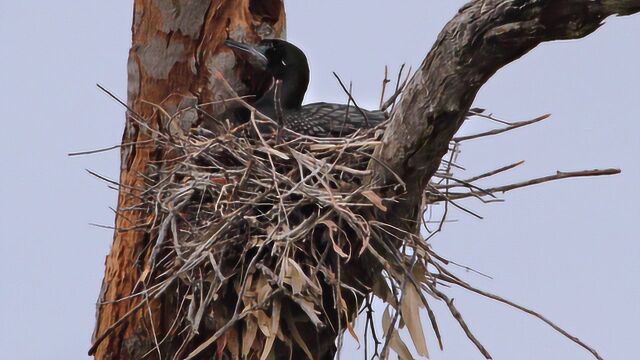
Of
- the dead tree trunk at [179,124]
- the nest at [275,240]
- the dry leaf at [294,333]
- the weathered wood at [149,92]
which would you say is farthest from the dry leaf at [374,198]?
the weathered wood at [149,92]

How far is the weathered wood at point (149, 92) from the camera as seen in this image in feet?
20.9

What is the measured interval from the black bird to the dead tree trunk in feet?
0.40

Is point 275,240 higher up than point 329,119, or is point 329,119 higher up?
point 329,119

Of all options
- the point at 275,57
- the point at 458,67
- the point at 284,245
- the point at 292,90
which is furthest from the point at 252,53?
the point at 458,67

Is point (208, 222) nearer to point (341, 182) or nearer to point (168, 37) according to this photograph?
point (341, 182)

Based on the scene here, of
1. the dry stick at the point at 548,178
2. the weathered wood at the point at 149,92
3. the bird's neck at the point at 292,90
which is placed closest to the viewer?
the dry stick at the point at 548,178

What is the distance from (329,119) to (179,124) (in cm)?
69

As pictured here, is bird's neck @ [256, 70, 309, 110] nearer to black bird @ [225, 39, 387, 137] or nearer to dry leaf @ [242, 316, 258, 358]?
black bird @ [225, 39, 387, 137]

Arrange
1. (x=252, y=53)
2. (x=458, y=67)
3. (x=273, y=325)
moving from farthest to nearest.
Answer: (x=252, y=53) → (x=273, y=325) → (x=458, y=67)

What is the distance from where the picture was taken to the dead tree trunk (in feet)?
17.2

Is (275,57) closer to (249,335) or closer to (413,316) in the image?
(249,335)

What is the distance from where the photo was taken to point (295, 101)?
6.86m

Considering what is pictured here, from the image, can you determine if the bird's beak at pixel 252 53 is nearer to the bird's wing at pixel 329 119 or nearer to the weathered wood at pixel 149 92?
the weathered wood at pixel 149 92

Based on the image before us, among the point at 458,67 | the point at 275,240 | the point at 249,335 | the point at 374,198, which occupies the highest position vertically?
the point at 458,67
